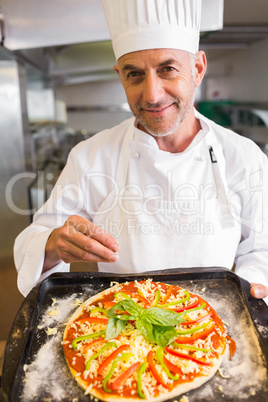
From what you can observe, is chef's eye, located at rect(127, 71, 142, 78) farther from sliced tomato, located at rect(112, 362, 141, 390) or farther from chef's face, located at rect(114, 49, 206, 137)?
sliced tomato, located at rect(112, 362, 141, 390)

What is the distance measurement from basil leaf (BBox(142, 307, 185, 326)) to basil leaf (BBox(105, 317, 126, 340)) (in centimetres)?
7

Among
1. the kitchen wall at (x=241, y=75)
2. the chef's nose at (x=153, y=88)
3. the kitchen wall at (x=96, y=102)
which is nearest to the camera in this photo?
the chef's nose at (x=153, y=88)

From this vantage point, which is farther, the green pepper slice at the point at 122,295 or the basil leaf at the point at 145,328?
the green pepper slice at the point at 122,295

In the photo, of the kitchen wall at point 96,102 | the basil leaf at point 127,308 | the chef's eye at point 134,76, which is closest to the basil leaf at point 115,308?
the basil leaf at point 127,308

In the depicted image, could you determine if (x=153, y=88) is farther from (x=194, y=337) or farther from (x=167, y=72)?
(x=194, y=337)

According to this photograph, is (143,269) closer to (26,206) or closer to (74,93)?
(26,206)

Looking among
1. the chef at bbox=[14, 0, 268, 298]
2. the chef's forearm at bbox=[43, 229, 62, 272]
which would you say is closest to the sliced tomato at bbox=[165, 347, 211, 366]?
the chef at bbox=[14, 0, 268, 298]

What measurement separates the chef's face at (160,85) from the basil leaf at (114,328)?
2.54 ft

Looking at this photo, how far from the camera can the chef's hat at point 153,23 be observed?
4.53 feet

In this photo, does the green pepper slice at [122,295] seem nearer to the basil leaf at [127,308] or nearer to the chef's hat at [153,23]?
the basil leaf at [127,308]

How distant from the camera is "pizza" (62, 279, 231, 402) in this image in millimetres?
944

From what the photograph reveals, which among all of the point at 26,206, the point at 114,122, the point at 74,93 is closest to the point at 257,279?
the point at 26,206

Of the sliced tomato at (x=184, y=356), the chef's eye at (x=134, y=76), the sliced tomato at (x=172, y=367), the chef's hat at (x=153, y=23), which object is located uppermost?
the chef's hat at (x=153, y=23)

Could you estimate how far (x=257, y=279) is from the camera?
1488mm
